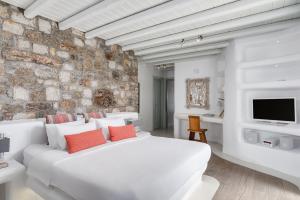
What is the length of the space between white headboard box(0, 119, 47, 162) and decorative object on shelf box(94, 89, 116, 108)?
1.34 meters

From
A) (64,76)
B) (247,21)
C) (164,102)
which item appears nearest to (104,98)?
(64,76)

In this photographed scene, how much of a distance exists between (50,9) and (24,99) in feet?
4.85

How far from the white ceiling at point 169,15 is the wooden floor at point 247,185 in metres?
2.45

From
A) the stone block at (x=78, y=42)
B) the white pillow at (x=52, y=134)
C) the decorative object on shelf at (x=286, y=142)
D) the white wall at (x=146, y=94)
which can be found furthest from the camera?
the white wall at (x=146, y=94)

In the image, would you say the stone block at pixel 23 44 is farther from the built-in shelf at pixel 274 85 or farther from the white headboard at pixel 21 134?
the built-in shelf at pixel 274 85

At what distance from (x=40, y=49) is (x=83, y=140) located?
1.79 m

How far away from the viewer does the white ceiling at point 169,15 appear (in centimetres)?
247

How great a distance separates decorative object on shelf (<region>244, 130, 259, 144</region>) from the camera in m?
3.62

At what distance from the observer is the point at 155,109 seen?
702 centimetres

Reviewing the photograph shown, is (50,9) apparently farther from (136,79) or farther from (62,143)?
(136,79)

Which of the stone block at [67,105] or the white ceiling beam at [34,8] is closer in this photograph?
the white ceiling beam at [34,8]

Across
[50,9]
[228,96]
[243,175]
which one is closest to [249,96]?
[228,96]

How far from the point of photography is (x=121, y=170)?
1.77 metres

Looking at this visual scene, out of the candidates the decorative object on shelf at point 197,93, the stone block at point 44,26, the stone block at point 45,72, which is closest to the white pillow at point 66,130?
the stone block at point 45,72
